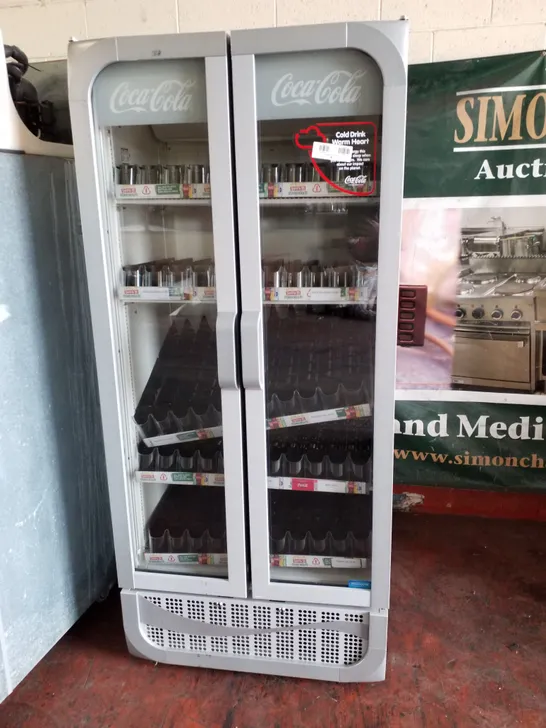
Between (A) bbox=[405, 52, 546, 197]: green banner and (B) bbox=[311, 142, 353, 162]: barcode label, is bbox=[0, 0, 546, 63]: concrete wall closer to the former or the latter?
(A) bbox=[405, 52, 546, 197]: green banner

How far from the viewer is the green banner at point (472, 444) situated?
2.81 meters

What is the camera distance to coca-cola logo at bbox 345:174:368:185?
171cm

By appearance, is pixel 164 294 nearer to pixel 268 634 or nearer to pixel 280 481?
pixel 280 481

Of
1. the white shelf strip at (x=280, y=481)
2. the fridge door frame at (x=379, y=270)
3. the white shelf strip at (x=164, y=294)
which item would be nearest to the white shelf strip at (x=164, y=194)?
the fridge door frame at (x=379, y=270)

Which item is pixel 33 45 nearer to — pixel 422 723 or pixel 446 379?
pixel 446 379

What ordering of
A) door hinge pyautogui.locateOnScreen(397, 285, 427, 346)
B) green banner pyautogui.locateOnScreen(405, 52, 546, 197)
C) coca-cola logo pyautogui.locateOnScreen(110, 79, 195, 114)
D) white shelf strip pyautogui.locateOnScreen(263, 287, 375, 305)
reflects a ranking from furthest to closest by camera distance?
1. door hinge pyautogui.locateOnScreen(397, 285, 427, 346)
2. green banner pyautogui.locateOnScreen(405, 52, 546, 197)
3. white shelf strip pyautogui.locateOnScreen(263, 287, 375, 305)
4. coca-cola logo pyautogui.locateOnScreen(110, 79, 195, 114)

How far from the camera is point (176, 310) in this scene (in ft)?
7.16

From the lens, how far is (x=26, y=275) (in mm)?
1884

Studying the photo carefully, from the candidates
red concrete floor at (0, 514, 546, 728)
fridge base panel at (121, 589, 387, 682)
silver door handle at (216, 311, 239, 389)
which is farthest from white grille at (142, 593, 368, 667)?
silver door handle at (216, 311, 239, 389)

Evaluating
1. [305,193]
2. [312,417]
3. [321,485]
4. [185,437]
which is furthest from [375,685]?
[305,193]

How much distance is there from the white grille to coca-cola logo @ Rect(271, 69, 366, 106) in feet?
5.41

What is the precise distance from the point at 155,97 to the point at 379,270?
0.84 m

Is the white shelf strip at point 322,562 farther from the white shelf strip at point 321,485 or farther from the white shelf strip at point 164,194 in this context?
the white shelf strip at point 164,194

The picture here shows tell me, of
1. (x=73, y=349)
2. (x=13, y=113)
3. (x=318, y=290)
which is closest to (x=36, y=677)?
(x=73, y=349)
